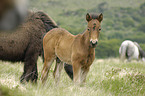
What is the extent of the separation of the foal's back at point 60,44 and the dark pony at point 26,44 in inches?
13.9

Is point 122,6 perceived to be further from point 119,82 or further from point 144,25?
point 119,82

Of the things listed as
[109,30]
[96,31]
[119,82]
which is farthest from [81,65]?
[109,30]

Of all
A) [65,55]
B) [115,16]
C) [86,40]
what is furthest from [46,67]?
[115,16]

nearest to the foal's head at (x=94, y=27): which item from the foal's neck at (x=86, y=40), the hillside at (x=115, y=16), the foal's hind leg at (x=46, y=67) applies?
the foal's neck at (x=86, y=40)

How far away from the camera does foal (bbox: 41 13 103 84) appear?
13.0 feet

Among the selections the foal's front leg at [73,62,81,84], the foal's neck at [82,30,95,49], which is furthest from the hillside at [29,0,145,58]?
the foal's front leg at [73,62,81,84]

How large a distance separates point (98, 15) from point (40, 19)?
6.62 feet

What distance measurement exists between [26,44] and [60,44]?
1.00 metres

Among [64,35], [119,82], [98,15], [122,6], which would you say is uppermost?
[122,6]

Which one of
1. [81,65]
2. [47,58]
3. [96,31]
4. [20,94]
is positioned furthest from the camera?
[47,58]

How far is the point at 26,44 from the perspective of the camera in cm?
515

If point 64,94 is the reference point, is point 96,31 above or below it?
above

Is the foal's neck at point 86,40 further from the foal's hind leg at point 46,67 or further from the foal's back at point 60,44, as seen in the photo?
the foal's hind leg at point 46,67

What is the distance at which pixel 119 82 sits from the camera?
503 centimetres
